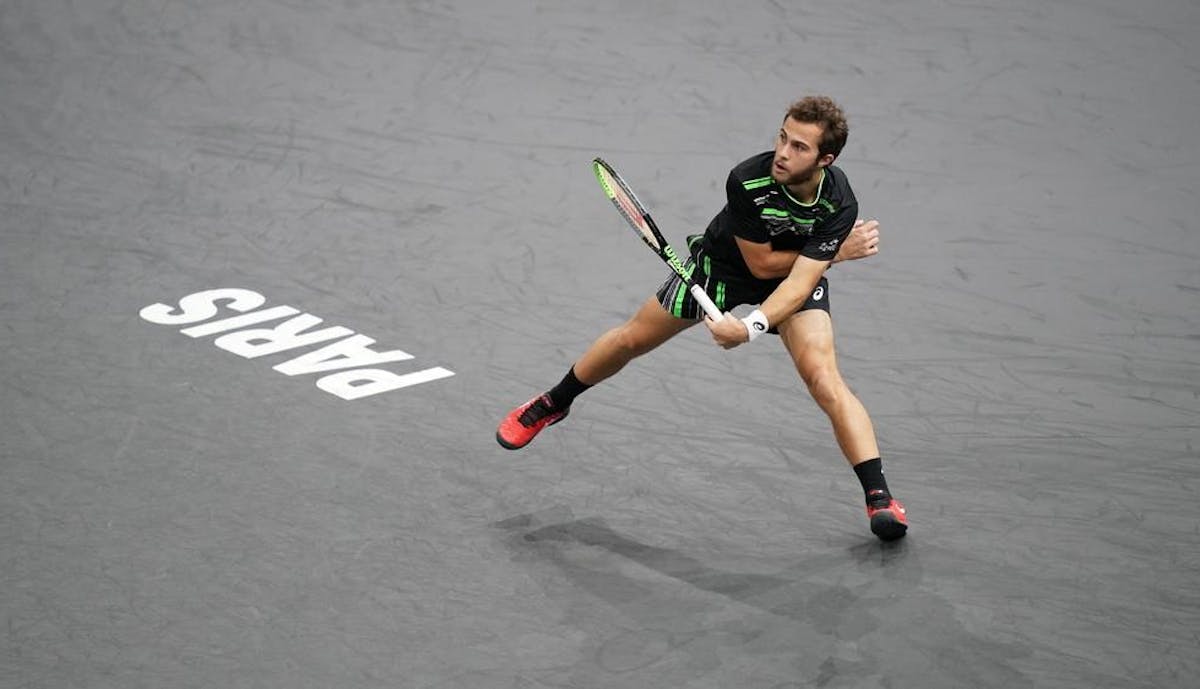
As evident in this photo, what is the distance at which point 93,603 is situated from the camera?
447 cm

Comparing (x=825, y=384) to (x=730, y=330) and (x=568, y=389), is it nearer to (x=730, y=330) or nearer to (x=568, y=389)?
(x=730, y=330)

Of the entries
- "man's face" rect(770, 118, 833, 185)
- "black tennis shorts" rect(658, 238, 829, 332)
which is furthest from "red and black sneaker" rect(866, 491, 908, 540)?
"man's face" rect(770, 118, 833, 185)

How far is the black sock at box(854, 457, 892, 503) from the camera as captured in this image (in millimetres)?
4938

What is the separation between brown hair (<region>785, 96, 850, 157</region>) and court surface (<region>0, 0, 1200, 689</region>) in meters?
1.31

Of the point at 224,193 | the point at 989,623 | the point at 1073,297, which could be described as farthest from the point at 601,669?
the point at 224,193

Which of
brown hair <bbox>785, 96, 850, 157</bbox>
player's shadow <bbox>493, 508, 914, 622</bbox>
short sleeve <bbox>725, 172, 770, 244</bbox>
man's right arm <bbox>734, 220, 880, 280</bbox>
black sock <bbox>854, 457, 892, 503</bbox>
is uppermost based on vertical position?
brown hair <bbox>785, 96, 850, 157</bbox>

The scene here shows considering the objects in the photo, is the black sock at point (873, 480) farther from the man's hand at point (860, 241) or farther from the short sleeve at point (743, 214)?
the short sleeve at point (743, 214)

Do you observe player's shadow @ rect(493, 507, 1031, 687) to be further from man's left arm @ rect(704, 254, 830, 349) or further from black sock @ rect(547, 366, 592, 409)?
man's left arm @ rect(704, 254, 830, 349)

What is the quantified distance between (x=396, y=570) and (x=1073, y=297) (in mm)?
3642

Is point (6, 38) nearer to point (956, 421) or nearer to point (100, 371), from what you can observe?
point (100, 371)

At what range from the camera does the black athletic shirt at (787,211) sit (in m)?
4.88

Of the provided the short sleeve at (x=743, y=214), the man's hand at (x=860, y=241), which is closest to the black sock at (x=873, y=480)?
the man's hand at (x=860, y=241)

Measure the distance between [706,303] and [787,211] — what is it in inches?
15.6

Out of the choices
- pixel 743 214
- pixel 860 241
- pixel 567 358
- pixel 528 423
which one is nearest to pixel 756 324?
pixel 743 214
